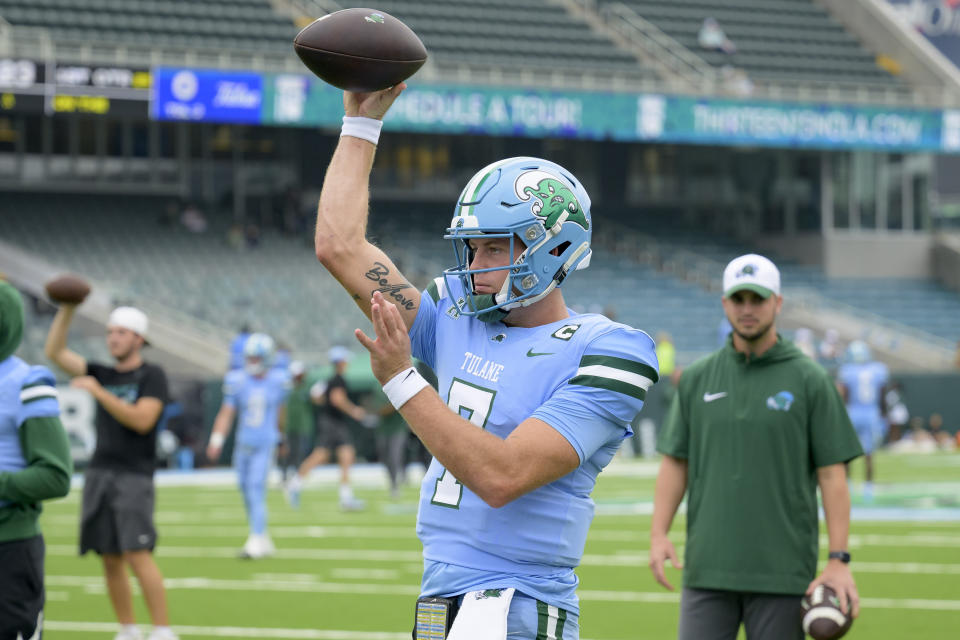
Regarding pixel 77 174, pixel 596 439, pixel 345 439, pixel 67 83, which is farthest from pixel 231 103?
pixel 596 439

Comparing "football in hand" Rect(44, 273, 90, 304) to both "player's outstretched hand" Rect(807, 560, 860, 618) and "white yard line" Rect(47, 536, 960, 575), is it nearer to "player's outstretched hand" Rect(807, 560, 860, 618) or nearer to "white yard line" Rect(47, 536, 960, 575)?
"player's outstretched hand" Rect(807, 560, 860, 618)

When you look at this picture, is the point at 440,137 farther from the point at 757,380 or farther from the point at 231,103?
the point at 757,380

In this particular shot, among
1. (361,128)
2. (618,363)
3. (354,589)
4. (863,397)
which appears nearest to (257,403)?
(354,589)

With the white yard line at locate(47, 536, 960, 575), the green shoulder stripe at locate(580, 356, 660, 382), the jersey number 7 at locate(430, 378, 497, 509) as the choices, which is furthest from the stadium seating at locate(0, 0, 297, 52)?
the green shoulder stripe at locate(580, 356, 660, 382)

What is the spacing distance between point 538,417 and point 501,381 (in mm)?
164

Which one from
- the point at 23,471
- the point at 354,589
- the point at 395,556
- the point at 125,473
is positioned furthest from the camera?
the point at 395,556

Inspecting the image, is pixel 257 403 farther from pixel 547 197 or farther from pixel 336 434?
pixel 547 197

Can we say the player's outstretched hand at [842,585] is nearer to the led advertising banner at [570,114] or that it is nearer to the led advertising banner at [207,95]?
the led advertising banner at [570,114]

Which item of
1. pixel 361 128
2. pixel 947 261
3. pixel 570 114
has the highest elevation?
pixel 570 114

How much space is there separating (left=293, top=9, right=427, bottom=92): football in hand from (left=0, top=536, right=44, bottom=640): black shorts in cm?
237

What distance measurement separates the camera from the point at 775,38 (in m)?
36.7

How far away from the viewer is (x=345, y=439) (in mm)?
17625

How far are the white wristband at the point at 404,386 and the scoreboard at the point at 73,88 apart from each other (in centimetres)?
2410

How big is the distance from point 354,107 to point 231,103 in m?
24.3
